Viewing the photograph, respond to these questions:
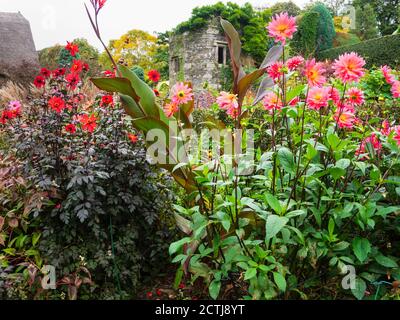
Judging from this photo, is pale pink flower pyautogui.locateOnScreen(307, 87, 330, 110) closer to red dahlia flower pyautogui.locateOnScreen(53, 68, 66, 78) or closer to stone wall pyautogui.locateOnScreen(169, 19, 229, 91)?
red dahlia flower pyautogui.locateOnScreen(53, 68, 66, 78)

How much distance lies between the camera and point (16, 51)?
8008 millimetres

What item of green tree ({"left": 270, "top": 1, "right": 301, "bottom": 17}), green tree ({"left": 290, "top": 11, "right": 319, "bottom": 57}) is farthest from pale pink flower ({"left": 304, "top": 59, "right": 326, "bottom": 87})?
green tree ({"left": 270, "top": 1, "right": 301, "bottom": 17})

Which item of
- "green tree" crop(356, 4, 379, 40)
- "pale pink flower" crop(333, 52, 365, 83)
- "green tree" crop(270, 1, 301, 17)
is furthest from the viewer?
"green tree" crop(270, 1, 301, 17)

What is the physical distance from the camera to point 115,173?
6.55 feet

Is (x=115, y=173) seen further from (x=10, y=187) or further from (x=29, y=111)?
(x=29, y=111)

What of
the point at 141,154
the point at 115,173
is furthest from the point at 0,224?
the point at 141,154

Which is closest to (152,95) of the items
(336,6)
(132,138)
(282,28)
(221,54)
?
(132,138)

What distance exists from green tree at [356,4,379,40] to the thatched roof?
643 inches

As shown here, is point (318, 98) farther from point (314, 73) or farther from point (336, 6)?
point (336, 6)

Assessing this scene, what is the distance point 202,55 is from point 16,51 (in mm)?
7247

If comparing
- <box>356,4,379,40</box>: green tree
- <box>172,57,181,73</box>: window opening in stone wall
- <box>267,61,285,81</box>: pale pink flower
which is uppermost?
<box>356,4,379,40</box>: green tree

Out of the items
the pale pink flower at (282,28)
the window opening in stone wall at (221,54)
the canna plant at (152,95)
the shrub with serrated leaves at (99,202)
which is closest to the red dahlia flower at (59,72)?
the shrub with serrated leaves at (99,202)

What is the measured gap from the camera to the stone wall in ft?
45.5

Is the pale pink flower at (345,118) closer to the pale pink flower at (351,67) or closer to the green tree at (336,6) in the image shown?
the pale pink flower at (351,67)
